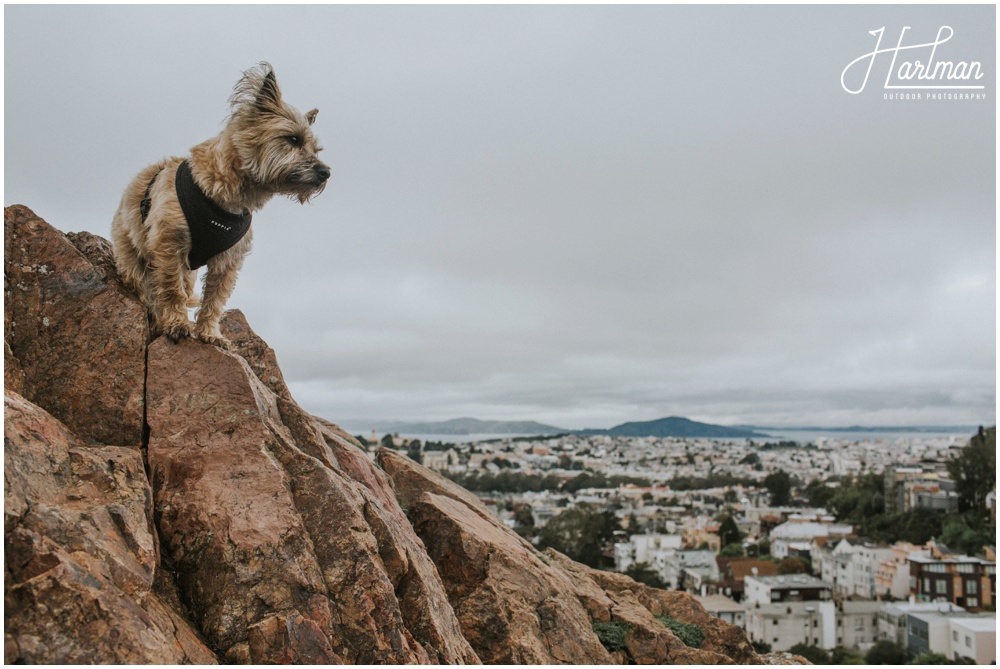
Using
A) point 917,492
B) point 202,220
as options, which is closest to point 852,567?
point 917,492

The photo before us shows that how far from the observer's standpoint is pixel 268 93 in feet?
17.5

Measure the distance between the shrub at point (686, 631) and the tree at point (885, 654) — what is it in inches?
1649

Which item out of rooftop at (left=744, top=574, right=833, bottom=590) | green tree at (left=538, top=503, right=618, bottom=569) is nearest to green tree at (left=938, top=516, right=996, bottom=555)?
A: rooftop at (left=744, top=574, right=833, bottom=590)

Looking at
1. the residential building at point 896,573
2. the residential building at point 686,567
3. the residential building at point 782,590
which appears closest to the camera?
the residential building at point 782,590

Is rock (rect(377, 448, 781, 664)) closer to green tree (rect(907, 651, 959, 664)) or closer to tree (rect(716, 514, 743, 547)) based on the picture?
green tree (rect(907, 651, 959, 664))

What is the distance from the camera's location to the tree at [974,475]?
238 ft

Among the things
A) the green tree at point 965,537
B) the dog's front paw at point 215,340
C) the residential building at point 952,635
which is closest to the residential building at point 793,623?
the residential building at point 952,635

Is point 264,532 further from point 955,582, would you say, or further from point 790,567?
point 790,567

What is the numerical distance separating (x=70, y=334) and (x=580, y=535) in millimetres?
48439

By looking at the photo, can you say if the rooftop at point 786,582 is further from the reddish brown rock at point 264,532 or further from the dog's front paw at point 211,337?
the dog's front paw at point 211,337

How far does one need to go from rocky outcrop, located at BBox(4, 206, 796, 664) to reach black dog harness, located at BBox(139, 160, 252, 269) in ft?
2.03

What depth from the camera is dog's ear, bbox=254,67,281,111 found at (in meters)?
5.30

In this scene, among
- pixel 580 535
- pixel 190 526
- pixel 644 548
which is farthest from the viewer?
pixel 644 548

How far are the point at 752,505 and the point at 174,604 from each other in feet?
363
